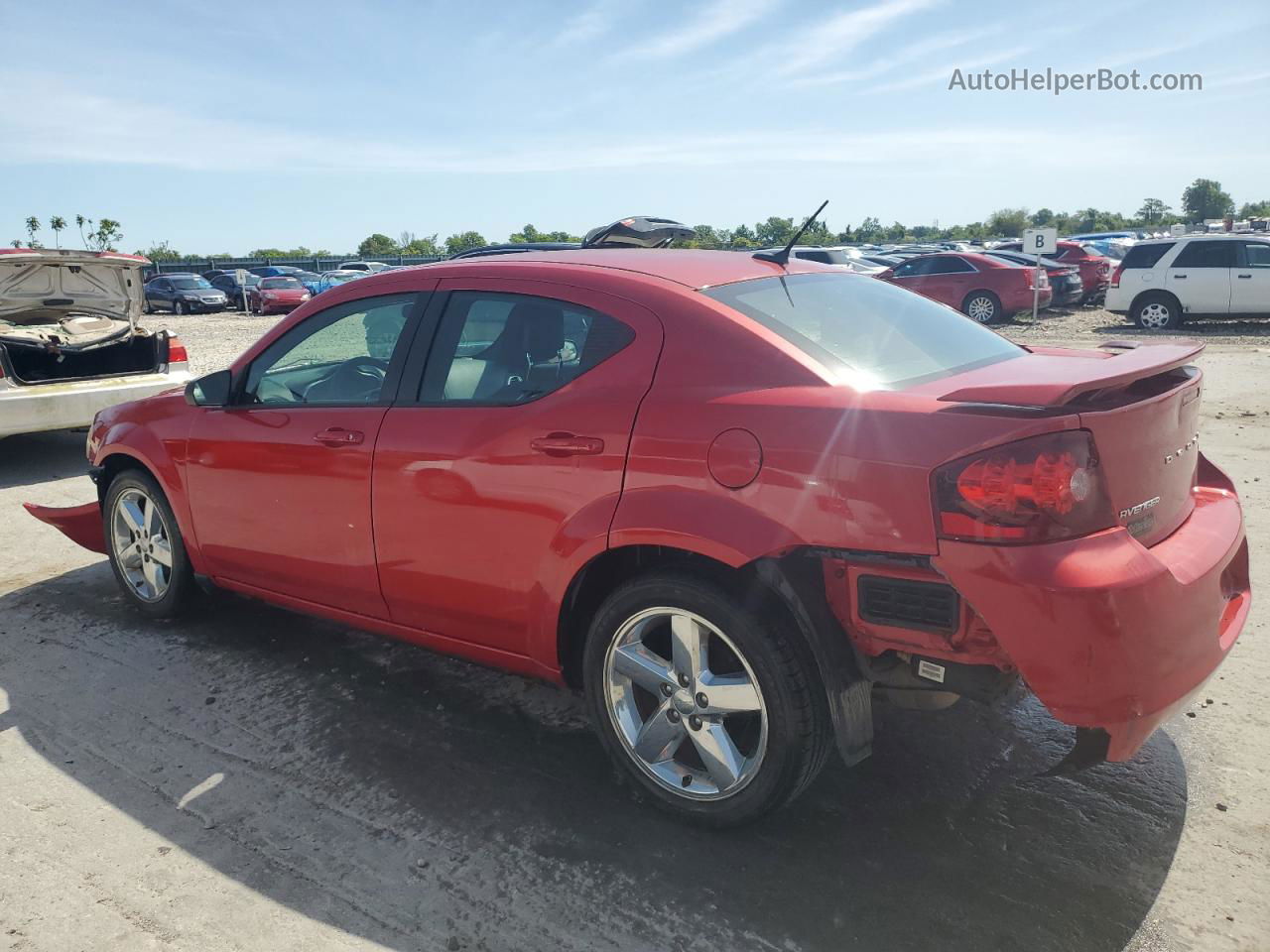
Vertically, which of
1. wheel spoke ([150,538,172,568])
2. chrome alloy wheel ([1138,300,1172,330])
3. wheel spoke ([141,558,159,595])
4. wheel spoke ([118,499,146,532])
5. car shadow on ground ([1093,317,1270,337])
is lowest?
wheel spoke ([141,558,159,595])

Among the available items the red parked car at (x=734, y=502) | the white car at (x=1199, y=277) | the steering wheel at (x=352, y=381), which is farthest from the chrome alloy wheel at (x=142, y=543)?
the white car at (x=1199, y=277)

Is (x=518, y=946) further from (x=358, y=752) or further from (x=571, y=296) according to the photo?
(x=571, y=296)

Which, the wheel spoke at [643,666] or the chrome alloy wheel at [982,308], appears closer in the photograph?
the wheel spoke at [643,666]

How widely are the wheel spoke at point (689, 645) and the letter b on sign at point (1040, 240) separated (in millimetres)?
16747

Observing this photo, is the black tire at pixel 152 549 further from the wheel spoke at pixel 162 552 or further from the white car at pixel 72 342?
the white car at pixel 72 342

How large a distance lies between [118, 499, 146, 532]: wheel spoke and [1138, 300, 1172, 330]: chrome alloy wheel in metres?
17.0

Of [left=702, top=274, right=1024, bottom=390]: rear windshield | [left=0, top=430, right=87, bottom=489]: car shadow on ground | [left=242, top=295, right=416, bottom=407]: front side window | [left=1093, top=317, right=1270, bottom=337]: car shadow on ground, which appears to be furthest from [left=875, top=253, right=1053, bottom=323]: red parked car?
[left=242, top=295, right=416, bottom=407]: front side window

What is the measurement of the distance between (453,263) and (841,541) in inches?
76.5

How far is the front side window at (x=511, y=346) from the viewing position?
3.08 m

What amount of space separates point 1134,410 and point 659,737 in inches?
63.3

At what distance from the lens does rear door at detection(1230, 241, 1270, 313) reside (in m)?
16.3

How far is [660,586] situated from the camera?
9.19ft

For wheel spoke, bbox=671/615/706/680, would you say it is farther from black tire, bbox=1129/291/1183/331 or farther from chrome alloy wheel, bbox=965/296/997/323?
chrome alloy wheel, bbox=965/296/997/323

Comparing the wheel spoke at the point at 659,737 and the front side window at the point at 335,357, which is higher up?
the front side window at the point at 335,357
